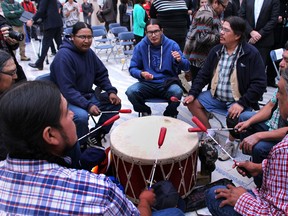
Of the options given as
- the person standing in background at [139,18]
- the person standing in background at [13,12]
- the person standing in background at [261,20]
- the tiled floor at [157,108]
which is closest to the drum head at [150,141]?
the tiled floor at [157,108]

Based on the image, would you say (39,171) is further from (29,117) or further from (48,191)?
(29,117)

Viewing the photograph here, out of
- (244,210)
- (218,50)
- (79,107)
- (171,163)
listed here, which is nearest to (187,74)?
(218,50)

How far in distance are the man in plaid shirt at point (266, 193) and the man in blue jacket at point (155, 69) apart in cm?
164

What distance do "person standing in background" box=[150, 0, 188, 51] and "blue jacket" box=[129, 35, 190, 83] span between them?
924 mm

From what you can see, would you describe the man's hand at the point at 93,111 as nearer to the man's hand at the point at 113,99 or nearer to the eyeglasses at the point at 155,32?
the man's hand at the point at 113,99

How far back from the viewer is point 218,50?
307 centimetres

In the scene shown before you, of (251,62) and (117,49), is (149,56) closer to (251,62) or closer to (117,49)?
(251,62)

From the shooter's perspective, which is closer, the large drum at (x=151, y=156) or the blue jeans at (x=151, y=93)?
the large drum at (x=151, y=156)

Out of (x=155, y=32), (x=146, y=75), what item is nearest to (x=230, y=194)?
(x=146, y=75)

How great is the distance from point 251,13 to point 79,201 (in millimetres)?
4000

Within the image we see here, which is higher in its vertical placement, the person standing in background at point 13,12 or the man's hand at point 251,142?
the person standing in background at point 13,12

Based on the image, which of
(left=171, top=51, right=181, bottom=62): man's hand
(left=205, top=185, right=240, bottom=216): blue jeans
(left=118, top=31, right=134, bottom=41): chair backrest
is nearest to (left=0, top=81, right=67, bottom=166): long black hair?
(left=205, top=185, right=240, bottom=216): blue jeans

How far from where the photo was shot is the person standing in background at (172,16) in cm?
424

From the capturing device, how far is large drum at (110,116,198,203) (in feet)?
6.67
